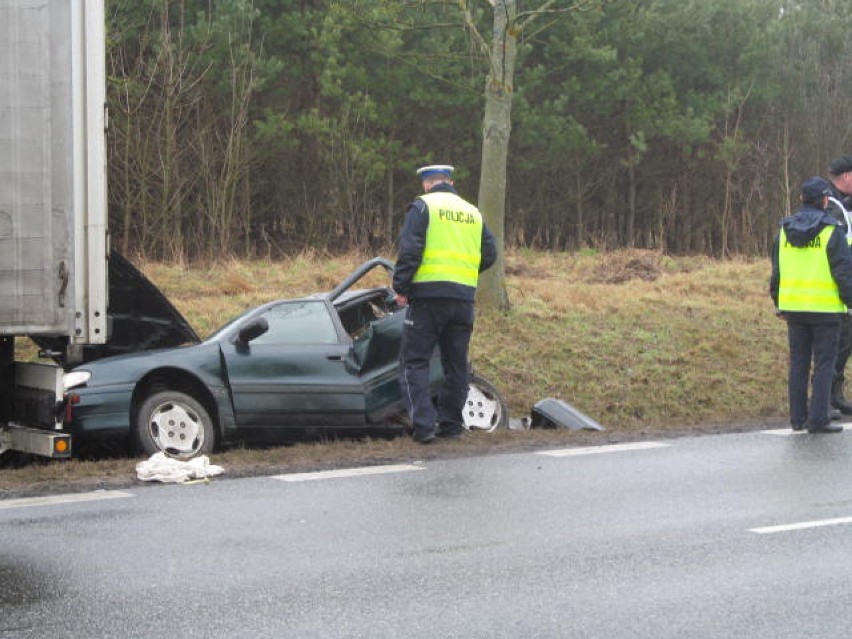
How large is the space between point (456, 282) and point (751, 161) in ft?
90.2

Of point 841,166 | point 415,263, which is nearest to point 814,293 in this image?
point 841,166

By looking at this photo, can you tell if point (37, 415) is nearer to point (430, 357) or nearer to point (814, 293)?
point (430, 357)

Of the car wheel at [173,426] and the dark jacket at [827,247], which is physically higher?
the dark jacket at [827,247]

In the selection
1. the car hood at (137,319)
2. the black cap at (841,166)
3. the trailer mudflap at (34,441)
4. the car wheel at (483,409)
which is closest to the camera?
the trailer mudflap at (34,441)

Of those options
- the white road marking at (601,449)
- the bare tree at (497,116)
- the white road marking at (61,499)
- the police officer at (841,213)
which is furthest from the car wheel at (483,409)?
the bare tree at (497,116)

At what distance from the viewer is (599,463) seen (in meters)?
8.99

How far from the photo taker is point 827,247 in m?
10.5

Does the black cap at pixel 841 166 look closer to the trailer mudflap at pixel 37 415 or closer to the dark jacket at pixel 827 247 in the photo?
the dark jacket at pixel 827 247

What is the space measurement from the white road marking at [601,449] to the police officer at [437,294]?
92 cm

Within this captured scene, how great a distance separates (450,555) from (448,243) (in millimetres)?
4005

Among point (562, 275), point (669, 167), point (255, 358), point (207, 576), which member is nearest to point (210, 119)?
point (562, 275)

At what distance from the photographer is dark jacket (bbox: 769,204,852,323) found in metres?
10.4

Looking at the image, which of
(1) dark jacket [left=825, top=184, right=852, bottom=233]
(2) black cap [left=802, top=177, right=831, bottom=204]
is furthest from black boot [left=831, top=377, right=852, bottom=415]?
(2) black cap [left=802, top=177, right=831, bottom=204]

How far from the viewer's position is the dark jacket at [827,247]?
1042cm
